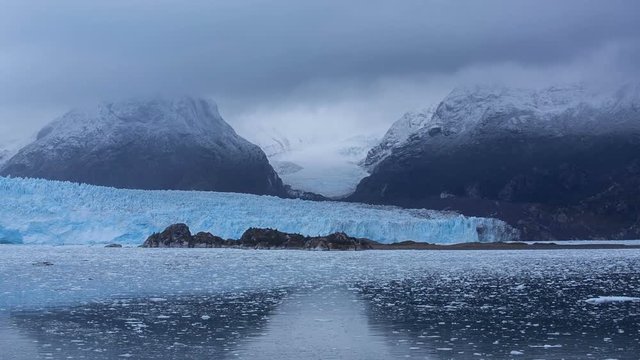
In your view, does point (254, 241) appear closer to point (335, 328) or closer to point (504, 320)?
point (504, 320)

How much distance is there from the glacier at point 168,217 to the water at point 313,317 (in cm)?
2898

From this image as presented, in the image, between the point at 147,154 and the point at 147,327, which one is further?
the point at 147,154

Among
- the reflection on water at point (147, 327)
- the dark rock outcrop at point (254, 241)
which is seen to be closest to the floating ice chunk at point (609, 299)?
the reflection on water at point (147, 327)

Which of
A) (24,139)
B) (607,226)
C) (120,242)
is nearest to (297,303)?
(120,242)

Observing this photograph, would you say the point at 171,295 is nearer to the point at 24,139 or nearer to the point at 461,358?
the point at 461,358

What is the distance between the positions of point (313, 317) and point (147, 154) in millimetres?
149804

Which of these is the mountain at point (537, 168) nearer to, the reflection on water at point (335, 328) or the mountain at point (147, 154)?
the mountain at point (147, 154)

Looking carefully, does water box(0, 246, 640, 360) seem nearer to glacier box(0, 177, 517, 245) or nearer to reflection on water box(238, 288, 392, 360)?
reflection on water box(238, 288, 392, 360)

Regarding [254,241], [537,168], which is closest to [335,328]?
[254,241]

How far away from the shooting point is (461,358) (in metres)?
13.8

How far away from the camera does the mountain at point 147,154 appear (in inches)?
6403

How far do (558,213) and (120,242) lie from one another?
9685 centimetres

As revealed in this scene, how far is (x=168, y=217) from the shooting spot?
68.4 m

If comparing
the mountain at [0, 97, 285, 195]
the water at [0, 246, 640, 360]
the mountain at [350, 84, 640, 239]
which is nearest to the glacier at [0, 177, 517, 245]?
the water at [0, 246, 640, 360]
